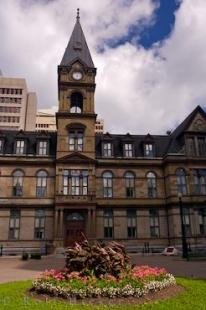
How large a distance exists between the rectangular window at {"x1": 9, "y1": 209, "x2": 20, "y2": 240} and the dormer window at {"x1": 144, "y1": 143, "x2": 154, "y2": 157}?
18.6 m

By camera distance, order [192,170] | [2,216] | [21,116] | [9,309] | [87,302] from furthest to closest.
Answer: [21,116] < [192,170] < [2,216] < [87,302] < [9,309]

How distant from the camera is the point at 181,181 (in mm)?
42812

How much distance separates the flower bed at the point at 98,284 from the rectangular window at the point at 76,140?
29547mm

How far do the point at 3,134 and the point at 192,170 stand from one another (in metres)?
25.6

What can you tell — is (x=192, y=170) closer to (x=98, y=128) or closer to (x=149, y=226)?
(x=149, y=226)

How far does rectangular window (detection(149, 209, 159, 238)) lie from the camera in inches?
1651

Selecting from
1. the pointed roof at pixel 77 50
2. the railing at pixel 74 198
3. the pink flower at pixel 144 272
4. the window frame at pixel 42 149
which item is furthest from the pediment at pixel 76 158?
the pink flower at pixel 144 272

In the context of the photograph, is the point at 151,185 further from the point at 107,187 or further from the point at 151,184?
the point at 107,187

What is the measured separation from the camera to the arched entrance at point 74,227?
39537 mm

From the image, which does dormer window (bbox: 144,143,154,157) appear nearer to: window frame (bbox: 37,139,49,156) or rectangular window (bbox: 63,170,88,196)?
rectangular window (bbox: 63,170,88,196)

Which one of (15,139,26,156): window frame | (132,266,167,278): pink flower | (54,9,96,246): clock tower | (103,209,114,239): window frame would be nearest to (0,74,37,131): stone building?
(54,9,96,246): clock tower

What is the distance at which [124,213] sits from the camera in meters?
41.9

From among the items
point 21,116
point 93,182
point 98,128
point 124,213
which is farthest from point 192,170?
point 98,128

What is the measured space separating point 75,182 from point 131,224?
29.2 ft
